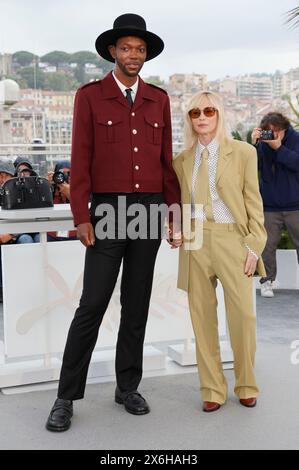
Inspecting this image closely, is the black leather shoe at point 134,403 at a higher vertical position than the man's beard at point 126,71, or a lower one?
lower

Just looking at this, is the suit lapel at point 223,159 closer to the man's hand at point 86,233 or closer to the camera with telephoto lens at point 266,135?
the man's hand at point 86,233

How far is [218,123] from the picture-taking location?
292cm

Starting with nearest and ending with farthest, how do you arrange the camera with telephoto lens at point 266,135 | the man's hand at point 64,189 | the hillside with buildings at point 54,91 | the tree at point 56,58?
the camera with telephoto lens at point 266,135 → the man's hand at point 64,189 → the hillside with buildings at point 54,91 → the tree at point 56,58

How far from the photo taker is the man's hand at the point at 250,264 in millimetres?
2910

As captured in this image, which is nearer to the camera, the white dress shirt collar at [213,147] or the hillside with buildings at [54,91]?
the white dress shirt collar at [213,147]

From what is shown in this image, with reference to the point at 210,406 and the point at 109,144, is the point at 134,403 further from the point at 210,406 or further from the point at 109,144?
the point at 109,144

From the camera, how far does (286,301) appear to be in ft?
17.9

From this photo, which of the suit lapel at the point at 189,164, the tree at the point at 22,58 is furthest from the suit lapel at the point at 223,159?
the tree at the point at 22,58

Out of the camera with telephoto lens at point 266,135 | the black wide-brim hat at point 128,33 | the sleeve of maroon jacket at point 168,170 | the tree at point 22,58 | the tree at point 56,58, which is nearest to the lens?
the black wide-brim hat at point 128,33

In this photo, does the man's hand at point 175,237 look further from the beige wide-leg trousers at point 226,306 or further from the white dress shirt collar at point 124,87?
the white dress shirt collar at point 124,87

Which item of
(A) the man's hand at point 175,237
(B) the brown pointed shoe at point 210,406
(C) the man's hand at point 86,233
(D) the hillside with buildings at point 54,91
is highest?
(D) the hillside with buildings at point 54,91

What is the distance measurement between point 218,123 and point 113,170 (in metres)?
0.50

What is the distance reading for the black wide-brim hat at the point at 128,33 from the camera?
2740 mm

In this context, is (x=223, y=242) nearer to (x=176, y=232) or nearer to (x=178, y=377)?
(x=176, y=232)
